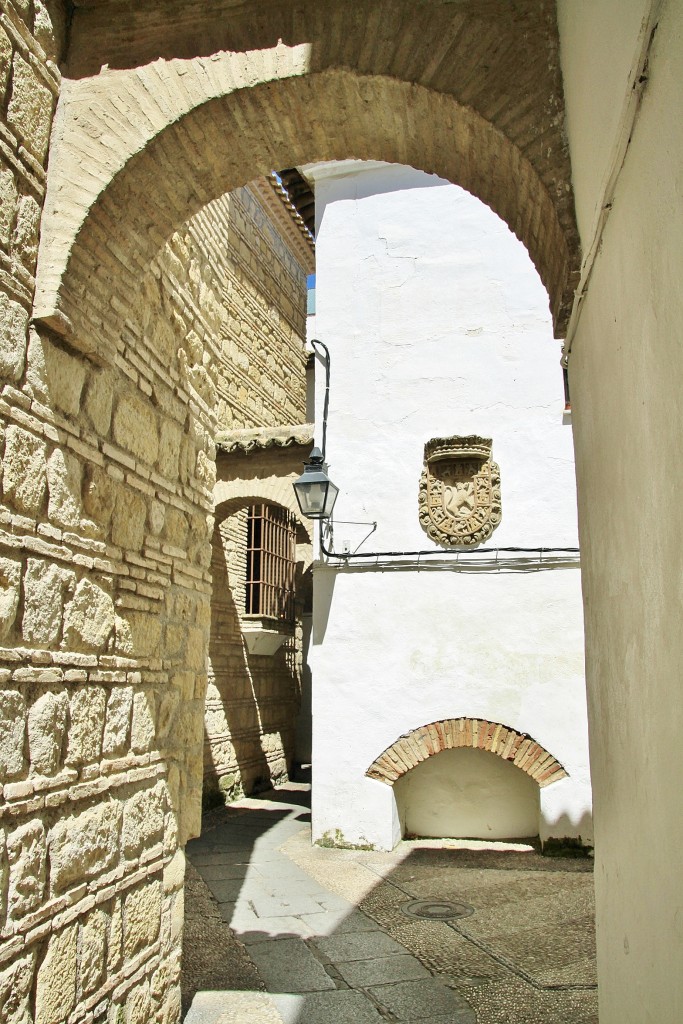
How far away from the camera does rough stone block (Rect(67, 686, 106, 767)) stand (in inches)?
100

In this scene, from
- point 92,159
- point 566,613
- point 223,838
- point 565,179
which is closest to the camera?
point 565,179

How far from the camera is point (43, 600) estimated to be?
7.88ft

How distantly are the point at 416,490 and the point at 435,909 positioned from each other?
3.31 metres

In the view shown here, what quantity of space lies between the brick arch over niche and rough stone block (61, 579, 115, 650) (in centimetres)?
84

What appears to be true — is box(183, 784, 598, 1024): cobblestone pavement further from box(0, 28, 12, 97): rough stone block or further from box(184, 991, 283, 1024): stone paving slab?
box(0, 28, 12, 97): rough stone block

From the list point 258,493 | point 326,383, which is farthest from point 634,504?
point 258,493

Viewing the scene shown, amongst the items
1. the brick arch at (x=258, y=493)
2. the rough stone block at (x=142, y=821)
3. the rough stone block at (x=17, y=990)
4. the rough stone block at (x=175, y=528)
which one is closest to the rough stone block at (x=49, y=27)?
the rough stone block at (x=175, y=528)

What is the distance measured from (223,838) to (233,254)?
21.3 ft

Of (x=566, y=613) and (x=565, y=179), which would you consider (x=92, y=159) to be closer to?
(x=565, y=179)

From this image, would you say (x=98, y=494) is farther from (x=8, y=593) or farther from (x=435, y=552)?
(x=435, y=552)

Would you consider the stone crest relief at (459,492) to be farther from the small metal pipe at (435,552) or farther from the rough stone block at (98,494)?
the rough stone block at (98,494)

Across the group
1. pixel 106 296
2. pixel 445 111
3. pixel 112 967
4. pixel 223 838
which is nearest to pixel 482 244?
pixel 445 111

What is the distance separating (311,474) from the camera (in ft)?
19.5

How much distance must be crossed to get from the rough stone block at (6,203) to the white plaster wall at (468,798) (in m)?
5.52
